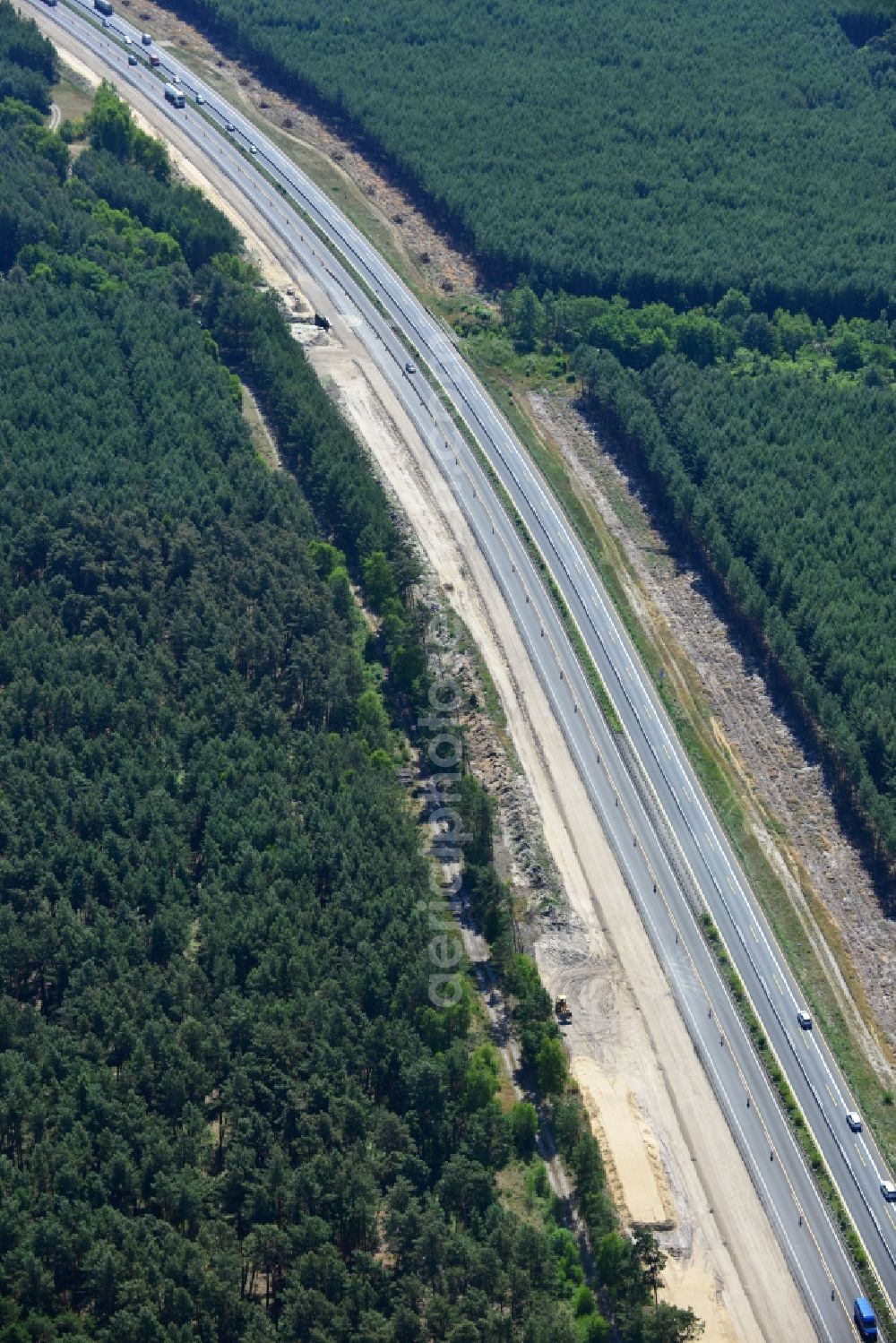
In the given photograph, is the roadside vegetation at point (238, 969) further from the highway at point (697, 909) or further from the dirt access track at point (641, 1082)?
the highway at point (697, 909)

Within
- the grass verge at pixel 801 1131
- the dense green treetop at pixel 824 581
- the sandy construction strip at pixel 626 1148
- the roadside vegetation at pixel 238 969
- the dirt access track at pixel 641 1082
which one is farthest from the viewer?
the dense green treetop at pixel 824 581

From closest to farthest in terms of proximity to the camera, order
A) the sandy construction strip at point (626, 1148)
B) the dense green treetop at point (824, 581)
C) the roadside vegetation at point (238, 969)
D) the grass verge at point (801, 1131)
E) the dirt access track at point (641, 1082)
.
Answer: the roadside vegetation at point (238, 969) < the grass verge at point (801, 1131) < the dirt access track at point (641, 1082) < the sandy construction strip at point (626, 1148) < the dense green treetop at point (824, 581)

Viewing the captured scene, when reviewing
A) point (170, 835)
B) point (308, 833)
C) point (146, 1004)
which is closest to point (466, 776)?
point (308, 833)

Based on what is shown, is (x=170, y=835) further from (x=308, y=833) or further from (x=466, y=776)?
(x=466, y=776)

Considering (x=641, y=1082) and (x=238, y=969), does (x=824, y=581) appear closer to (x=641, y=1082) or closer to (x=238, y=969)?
(x=641, y=1082)

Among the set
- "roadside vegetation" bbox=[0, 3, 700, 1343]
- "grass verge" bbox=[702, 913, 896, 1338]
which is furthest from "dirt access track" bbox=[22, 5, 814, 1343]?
"roadside vegetation" bbox=[0, 3, 700, 1343]

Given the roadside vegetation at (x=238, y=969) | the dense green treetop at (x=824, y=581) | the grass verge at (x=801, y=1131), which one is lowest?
Result: the roadside vegetation at (x=238, y=969)

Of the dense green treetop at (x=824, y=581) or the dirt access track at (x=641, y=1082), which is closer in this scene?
the dirt access track at (x=641, y=1082)

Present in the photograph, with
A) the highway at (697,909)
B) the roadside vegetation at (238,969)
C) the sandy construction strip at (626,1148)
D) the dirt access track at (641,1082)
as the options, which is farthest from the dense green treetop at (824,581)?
the sandy construction strip at (626,1148)

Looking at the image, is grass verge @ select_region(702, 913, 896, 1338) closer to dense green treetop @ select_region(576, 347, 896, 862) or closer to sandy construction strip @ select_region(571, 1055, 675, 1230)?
sandy construction strip @ select_region(571, 1055, 675, 1230)
